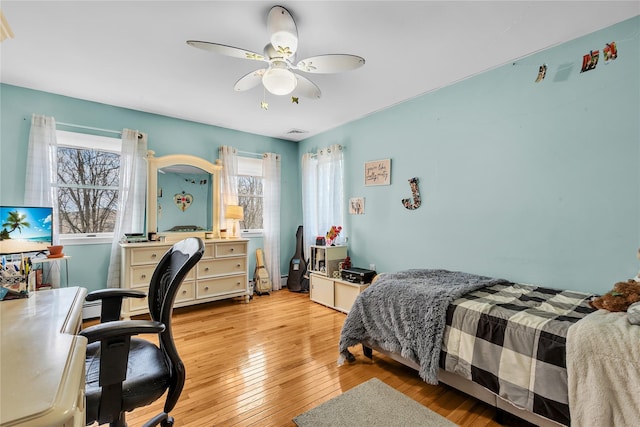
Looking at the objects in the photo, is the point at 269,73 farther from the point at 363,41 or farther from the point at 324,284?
the point at 324,284

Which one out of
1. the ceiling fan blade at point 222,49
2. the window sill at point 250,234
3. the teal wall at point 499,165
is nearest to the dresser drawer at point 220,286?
the window sill at point 250,234

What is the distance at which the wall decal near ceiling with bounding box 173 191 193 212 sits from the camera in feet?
12.6

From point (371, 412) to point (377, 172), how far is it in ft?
8.61

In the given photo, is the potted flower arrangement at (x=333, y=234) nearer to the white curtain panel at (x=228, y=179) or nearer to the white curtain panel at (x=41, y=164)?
the white curtain panel at (x=228, y=179)

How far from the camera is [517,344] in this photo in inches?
61.1

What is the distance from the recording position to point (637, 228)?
6.27ft

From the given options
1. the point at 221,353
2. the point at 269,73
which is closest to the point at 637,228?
the point at 269,73

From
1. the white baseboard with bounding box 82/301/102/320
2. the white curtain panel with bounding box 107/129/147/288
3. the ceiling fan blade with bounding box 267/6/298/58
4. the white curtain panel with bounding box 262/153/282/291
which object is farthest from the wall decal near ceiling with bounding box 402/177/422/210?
the white baseboard with bounding box 82/301/102/320

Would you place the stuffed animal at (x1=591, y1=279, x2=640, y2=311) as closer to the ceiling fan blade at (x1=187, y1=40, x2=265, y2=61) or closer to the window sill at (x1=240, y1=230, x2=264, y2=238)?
the ceiling fan blade at (x1=187, y1=40, x2=265, y2=61)

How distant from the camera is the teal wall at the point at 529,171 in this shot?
78.1 inches

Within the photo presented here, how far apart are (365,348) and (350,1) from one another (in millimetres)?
2617

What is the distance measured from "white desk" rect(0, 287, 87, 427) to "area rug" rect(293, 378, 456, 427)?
131 cm

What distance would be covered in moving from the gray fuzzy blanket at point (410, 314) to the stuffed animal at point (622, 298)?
0.69 meters

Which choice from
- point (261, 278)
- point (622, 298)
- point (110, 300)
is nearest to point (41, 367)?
point (110, 300)
